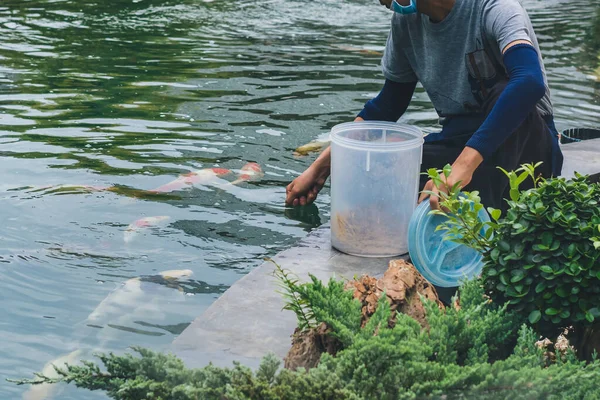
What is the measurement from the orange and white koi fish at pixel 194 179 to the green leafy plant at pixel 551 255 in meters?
3.54

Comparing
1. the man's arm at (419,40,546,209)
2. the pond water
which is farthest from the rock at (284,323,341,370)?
the man's arm at (419,40,546,209)

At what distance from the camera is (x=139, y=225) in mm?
5527

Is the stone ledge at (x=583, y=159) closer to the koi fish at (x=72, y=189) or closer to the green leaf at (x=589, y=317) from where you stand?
the green leaf at (x=589, y=317)

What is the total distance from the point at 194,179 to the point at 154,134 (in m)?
1.38

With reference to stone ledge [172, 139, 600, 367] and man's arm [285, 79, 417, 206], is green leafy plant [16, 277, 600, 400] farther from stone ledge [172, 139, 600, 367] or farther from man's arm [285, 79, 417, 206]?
man's arm [285, 79, 417, 206]

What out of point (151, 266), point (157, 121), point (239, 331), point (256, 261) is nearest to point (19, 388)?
point (239, 331)

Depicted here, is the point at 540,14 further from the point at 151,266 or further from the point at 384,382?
the point at 384,382

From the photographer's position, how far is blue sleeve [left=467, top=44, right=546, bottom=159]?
4.06m

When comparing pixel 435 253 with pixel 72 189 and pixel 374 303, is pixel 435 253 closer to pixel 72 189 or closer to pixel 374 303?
pixel 374 303

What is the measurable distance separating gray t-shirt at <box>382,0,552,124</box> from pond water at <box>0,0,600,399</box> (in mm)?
1381

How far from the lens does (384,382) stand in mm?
2551

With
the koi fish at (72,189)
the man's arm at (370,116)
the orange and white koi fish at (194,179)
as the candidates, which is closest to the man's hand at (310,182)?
the man's arm at (370,116)

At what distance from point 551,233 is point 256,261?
2.41 m

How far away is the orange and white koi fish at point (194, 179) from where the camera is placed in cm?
628
